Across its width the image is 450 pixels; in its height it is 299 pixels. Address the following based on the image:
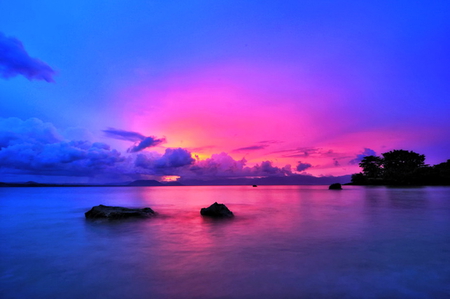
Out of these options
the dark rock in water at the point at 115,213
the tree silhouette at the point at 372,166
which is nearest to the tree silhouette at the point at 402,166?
the tree silhouette at the point at 372,166

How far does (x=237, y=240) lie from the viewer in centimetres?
1038

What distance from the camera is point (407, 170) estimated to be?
332 ft

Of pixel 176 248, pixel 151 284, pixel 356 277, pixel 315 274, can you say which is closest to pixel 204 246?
pixel 176 248

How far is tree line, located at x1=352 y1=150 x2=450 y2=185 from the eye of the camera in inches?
3898

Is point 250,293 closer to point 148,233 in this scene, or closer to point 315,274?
point 315,274

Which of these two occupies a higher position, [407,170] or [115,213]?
[407,170]

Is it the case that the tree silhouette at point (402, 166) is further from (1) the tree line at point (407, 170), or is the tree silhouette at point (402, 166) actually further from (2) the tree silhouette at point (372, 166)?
(2) the tree silhouette at point (372, 166)

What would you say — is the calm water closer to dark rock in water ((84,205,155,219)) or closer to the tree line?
dark rock in water ((84,205,155,219))

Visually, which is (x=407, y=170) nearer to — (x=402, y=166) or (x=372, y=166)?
(x=402, y=166)

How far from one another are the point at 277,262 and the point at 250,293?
94.8 inches

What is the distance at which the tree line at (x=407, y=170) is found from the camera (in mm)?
99000

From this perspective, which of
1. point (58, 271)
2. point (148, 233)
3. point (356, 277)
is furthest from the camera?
point (148, 233)

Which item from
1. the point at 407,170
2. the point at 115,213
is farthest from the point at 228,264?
the point at 407,170

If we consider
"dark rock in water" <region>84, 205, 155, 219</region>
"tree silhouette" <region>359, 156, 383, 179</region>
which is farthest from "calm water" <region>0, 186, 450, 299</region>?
"tree silhouette" <region>359, 156, 383, 179</region>
